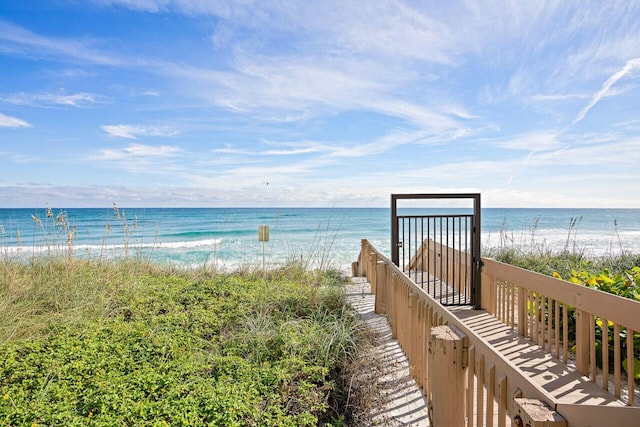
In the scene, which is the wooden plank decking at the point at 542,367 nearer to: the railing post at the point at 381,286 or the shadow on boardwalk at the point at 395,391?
the shadow on boardwalk at the point at 395,391

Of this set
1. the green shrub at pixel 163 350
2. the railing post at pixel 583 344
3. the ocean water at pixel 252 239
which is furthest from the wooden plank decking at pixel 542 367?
the ocean water at pixel 252 239

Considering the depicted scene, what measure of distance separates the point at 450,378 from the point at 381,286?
310cm

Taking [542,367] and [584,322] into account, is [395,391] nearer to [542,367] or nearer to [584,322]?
[542,367]

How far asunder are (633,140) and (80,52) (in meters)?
16.0

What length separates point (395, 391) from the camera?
2922mm

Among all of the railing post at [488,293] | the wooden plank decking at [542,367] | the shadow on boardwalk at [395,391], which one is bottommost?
the shadow on boardwalk at [395,391]

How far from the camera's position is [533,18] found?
5.95 metres

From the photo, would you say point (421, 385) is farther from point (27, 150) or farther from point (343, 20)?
point (27, 150)

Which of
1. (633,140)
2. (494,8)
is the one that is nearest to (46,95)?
(494,8)

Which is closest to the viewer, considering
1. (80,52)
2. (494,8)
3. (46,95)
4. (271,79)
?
(494,8)

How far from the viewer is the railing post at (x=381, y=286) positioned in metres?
4.91

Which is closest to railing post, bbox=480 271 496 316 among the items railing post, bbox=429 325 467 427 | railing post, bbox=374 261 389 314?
railing post, bbox=374 261 389 314

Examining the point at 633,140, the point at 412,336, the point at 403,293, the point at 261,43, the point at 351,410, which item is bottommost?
the point at 351,410

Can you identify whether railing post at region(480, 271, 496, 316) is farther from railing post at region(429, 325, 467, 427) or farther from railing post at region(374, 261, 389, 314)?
railing post at region(429, 325, 467, 427)
